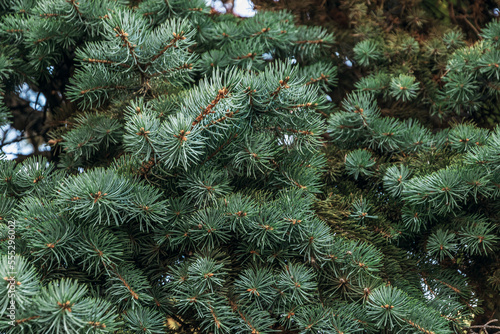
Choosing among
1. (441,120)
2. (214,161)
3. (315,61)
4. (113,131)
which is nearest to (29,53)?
(113,131)

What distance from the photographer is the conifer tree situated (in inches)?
28.2

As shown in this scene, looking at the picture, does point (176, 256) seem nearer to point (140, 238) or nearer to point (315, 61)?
point (140, 238)

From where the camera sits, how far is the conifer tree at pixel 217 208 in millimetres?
716

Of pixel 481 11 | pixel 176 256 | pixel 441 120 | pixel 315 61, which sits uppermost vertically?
pixel 481 11

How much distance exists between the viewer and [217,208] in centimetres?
77

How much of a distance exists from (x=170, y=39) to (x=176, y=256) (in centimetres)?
38

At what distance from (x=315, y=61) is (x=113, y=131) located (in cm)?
58

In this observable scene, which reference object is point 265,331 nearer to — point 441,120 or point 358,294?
point 358,294

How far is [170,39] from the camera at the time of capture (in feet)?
2.66

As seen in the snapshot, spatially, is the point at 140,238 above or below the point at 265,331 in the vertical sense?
above

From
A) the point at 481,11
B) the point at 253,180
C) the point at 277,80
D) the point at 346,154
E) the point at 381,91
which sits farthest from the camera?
the point at 481,11

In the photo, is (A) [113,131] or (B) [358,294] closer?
(B) [358,294]

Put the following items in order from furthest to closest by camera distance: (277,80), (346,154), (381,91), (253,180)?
(381,91) < (346,154) < (253,180) < (277,80)

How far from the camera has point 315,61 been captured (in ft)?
4.13
